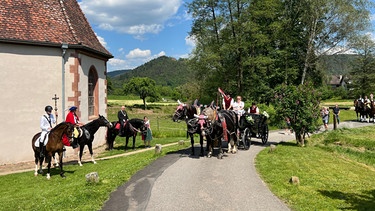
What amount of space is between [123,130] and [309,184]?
12.7 meters

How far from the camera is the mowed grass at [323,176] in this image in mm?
7664

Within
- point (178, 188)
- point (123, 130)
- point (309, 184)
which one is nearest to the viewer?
point (178, 188)

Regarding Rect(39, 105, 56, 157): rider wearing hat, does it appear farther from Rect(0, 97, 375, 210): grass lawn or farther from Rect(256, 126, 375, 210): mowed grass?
Rect(256, 126, 375, 210): mowed grass

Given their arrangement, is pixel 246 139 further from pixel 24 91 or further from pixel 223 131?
pixel 24 91

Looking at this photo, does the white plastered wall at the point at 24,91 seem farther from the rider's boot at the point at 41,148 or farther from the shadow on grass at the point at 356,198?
the shadow on grass at the point at 356,198

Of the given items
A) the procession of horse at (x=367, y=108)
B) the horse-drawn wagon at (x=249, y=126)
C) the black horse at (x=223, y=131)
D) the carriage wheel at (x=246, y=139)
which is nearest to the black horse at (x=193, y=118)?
the black horse at (x=223, y=131)

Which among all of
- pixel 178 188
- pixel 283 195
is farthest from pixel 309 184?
pixel 178 188

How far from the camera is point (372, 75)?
49.8m

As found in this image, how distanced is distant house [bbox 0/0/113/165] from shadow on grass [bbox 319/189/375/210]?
14209mm

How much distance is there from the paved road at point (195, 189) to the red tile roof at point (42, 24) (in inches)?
391

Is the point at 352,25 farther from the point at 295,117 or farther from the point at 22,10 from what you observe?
the point at 22,10

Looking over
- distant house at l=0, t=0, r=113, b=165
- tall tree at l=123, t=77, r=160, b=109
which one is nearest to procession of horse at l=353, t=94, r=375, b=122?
distant house at l=0, t=0, r=113, b=165

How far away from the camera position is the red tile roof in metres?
15.9

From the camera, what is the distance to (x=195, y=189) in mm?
8406
